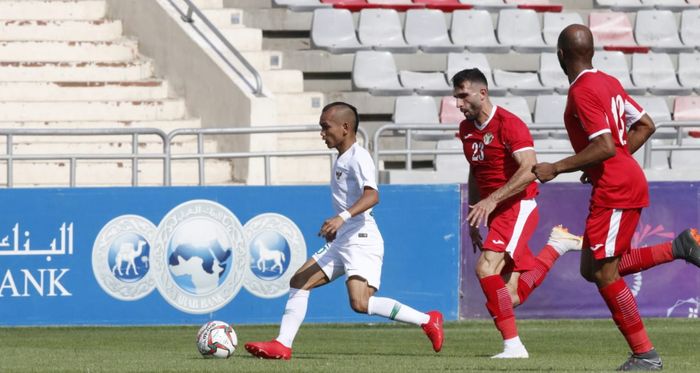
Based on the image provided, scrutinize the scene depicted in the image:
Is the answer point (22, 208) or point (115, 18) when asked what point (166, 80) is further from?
point (22, 208)

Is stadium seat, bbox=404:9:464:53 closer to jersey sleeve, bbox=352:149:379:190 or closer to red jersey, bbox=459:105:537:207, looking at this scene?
red jersey, bbox=459:105:537:207

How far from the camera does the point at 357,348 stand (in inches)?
451

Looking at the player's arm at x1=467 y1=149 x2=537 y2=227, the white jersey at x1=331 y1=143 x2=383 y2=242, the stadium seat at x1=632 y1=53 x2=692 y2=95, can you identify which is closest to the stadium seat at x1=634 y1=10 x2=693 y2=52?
the stadium seat at x1=632 y1=53 x2=692 y2=95

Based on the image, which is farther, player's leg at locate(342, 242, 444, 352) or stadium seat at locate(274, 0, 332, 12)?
stadium seat at locate(274, 0, 332, 12)

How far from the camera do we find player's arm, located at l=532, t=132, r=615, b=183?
832cm

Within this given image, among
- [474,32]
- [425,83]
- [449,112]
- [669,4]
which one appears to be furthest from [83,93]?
[669,4]

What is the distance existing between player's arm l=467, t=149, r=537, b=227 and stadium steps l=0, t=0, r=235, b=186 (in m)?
8.45

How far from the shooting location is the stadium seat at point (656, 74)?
21953mm

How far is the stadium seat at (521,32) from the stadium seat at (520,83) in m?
0.79

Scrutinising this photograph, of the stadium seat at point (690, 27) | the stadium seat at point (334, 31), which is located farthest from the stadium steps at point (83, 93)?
the stadium seat at point (690, 27)

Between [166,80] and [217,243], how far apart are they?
6.20 meters

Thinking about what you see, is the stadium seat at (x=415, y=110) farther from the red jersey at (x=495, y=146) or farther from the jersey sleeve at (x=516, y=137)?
the jersey sleeve at (x=516, y=137)

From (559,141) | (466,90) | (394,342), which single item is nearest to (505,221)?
(466,90)

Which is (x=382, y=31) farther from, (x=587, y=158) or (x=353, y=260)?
(x=587, y=158)
